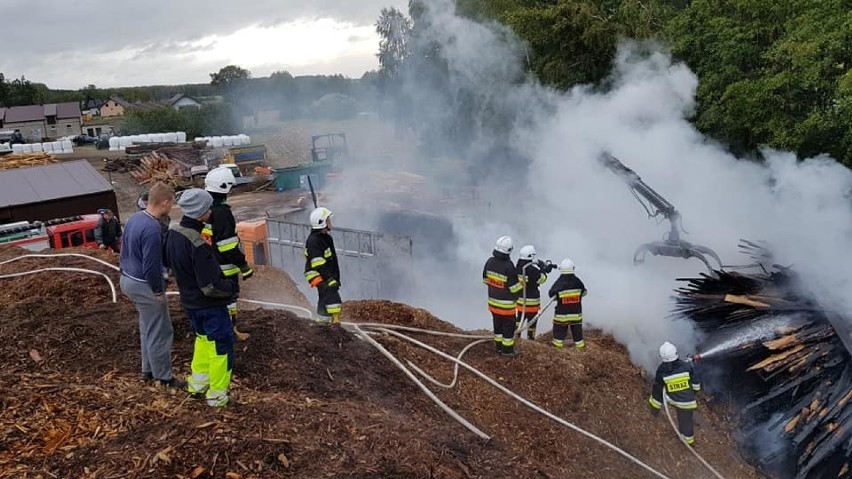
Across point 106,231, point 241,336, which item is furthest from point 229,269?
point 106,231

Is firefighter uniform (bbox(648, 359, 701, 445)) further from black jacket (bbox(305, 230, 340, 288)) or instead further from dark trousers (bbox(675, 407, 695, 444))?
black jacket (bbox(305, 230, 340, 288))

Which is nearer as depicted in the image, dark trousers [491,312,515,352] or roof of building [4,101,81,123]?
dark trousers [491,312,515,352]

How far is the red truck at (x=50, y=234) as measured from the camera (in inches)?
511

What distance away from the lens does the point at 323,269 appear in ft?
23.3

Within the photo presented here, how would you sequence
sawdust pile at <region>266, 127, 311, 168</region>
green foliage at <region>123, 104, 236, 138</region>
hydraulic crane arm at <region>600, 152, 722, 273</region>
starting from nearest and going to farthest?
1. hydraulic crane arm at <region>600, 152, 722, 273</region>
2. sawdust pile at <region>266, 127, 311, 168</region>
3. green foliage at <region>123, 104, 236, 138</region>

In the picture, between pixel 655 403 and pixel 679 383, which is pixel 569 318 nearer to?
pixel 655 403

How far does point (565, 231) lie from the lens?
50.8ft

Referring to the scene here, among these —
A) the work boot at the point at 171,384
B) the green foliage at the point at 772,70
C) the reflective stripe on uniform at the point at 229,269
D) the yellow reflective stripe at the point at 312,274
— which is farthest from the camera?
the green foliage at the point at 772,70

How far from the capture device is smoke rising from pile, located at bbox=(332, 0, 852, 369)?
10.2m

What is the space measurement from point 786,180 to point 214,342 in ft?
40.4

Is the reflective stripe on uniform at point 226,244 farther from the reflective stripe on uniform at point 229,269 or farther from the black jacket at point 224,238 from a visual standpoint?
the reflective stripe on uniform at point 229,269

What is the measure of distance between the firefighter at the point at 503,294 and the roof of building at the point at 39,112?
230 ft

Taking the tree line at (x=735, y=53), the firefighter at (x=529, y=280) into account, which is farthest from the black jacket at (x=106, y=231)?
the tree line at (x=735, y=53)

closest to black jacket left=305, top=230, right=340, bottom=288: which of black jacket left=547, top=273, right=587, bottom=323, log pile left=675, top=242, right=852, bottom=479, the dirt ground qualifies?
the dirt ground
